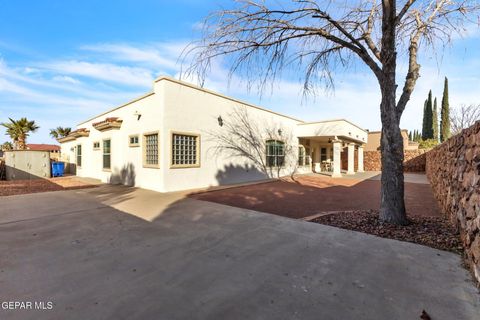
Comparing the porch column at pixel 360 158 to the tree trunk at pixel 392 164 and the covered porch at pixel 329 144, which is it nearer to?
the covered porch at pixel 329 144

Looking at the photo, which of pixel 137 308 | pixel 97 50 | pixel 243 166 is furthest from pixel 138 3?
pixel 243 166

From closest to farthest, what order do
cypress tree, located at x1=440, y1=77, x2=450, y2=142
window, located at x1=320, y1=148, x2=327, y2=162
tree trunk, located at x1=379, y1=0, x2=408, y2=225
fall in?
tree trunk, located at x1=379, y1=0, x2=408, y2=225 → window, located at x1=320, y1=148, x2=327, y2=162 → cypress tree, located at x1=440, y1=77, x2=450, y2=142

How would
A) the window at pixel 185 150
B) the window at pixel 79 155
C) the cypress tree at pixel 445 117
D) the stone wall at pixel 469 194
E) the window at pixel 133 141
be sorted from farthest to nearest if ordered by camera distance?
1. the cypress tree at pixel 445 117
2. the window at pixel 79 155
3. the window at pixel 133 141
4. the window at pixel 185 150
5. the stone wall at pixel 469 194

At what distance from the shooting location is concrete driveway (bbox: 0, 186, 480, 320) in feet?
7.23

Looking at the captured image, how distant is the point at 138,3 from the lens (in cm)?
527

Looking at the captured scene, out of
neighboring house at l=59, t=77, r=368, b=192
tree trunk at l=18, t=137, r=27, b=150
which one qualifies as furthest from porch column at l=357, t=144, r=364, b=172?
tree trunk at l=18, t=137, r=27, b=150

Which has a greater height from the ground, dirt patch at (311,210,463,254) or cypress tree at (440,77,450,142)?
cypress tree at (440,77,450,142)

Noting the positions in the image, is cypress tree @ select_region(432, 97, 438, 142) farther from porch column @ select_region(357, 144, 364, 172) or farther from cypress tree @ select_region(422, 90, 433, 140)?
porch column @ select_region(357, 144, 364, 172)

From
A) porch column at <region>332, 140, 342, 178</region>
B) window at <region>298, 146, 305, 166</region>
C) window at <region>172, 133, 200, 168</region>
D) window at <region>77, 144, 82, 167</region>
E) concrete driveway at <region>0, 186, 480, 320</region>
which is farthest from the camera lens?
window at <region>298, 146, 305, 166</region>

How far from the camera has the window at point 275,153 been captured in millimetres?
15039

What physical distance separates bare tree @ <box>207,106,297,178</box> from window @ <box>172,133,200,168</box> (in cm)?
104

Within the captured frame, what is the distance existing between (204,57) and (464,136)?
4928 mm

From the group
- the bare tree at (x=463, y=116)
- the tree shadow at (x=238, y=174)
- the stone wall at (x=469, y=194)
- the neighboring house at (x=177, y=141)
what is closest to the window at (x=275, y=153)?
the neighboring house at (x=177, y=141)

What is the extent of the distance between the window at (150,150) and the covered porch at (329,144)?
1148 centimetres
